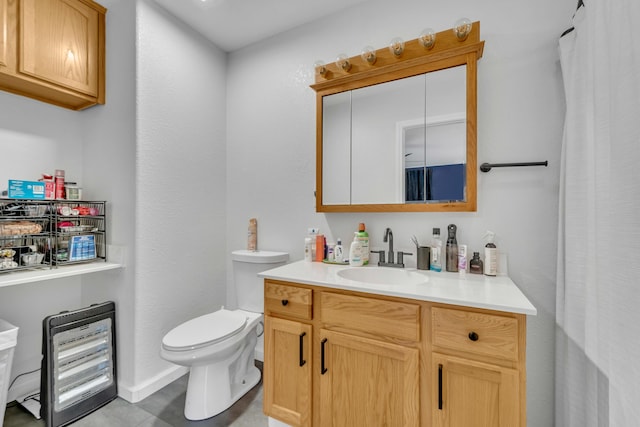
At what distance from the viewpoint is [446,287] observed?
1203 millimetres

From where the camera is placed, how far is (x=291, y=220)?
208 centimetres

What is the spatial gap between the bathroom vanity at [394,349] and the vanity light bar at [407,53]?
1169 mm

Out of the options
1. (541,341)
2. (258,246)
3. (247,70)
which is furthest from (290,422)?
(247,70)

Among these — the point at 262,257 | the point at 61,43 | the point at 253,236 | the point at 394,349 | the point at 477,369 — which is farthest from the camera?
the point at 253,236

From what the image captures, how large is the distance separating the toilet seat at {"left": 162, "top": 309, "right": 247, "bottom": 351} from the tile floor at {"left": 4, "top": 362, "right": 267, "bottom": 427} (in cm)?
47

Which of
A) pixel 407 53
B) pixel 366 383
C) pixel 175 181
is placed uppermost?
pixel 407 53

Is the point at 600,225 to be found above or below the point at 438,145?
below

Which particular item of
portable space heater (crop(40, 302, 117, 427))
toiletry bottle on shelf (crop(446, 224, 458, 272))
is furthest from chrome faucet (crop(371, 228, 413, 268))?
portable space heater (crop(40, 302, 117, 427))

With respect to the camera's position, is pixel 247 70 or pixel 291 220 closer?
pixel 291 220

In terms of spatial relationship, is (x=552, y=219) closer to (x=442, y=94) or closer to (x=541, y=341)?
(x=541, y=341)

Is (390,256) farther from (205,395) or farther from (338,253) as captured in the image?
(205,395)

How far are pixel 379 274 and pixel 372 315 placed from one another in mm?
401

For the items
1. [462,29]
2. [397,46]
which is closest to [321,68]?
[397,46]

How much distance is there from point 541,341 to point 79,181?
3046mm
